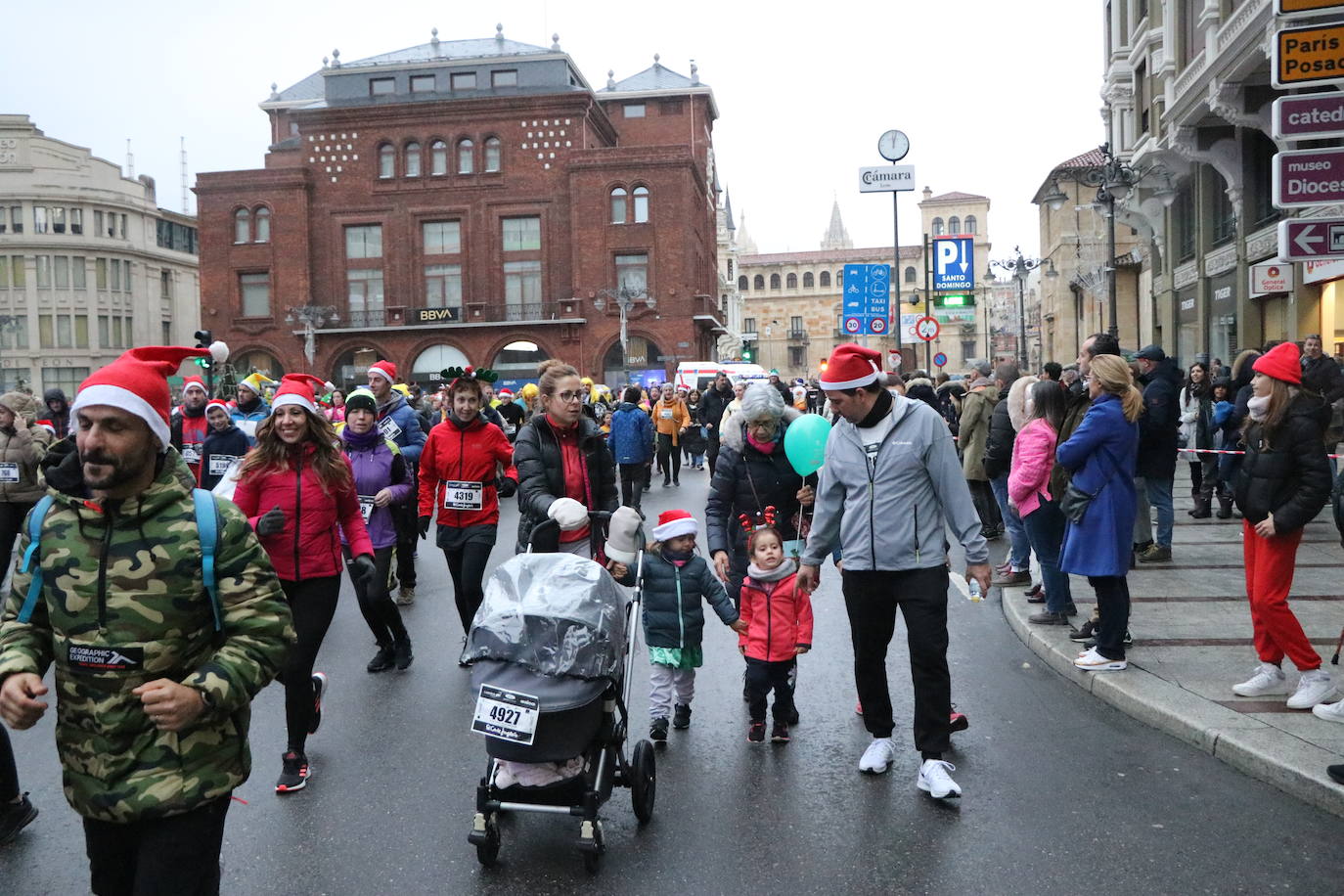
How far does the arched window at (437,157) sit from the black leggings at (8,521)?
52416 mm

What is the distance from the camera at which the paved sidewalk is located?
5.34 meters

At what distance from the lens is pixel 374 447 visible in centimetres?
772

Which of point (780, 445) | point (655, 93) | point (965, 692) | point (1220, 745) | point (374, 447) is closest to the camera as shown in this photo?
point (1220, 745)

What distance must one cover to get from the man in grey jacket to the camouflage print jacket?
3.09m

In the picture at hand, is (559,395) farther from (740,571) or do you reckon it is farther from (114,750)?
(114,750)

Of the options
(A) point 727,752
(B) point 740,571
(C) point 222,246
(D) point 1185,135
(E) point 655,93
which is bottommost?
(A) point 727,752

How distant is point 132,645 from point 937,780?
11.6ft

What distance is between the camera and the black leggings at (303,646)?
5.45m

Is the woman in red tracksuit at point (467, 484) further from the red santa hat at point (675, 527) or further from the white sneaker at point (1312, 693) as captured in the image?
the white sneaker at point (1312, 693)

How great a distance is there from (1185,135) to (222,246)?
5081 cm

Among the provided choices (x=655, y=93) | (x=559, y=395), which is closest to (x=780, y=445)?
(x=559, y=395)

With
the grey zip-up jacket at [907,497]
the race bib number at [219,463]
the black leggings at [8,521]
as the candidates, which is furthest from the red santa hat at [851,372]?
the black leggings at [8,521]

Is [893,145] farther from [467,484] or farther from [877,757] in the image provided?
[877,757]

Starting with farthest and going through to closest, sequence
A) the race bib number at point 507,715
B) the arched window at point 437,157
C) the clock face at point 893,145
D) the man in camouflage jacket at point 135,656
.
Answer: the arched window at point 437,157, the clock face at point 893,145, the race bib number at point 507,715, the man in camouflage jacket at point 135,656
